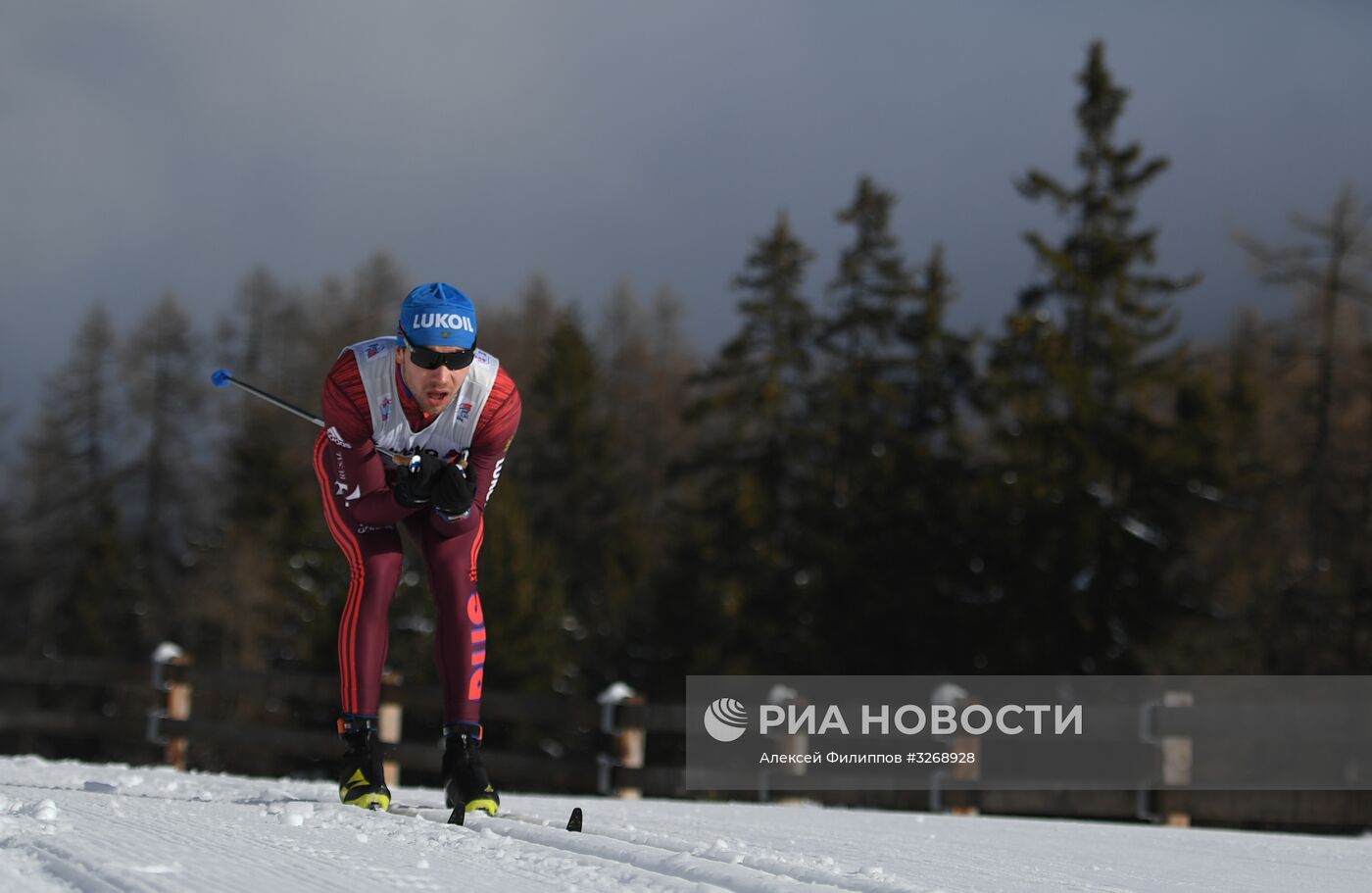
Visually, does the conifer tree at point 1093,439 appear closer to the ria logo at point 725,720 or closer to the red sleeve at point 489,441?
the ria logo at point 725,720

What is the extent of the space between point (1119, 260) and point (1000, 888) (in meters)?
29.0

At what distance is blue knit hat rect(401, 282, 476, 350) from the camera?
15.6 ft

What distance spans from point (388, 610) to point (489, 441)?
2.30 feet

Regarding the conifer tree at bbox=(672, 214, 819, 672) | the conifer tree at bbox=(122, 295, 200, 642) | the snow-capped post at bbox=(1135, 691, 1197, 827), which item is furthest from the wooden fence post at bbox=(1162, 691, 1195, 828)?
the conifer tree at bbox=(122, 295, 200, 642)

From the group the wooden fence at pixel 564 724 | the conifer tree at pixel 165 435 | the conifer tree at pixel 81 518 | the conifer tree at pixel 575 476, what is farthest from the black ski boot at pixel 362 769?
the conifer tree at pixel 165 435

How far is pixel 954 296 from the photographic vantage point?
3897 cm

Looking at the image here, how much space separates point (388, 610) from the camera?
5.09 m

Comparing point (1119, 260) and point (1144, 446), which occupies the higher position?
→ point (1119, 260)

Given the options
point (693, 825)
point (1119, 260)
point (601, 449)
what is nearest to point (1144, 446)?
point (1119, 260)

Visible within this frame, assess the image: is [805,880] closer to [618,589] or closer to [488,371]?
[488,371]

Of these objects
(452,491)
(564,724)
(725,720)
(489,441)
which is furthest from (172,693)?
(452,491)

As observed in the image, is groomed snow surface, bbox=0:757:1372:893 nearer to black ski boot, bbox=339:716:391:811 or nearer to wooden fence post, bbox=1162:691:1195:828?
black ski boot, bbox=339:716:391:811

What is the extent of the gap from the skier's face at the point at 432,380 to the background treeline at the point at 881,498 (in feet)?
79.1

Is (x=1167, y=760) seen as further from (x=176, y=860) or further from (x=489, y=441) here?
(x=176, y=860)
